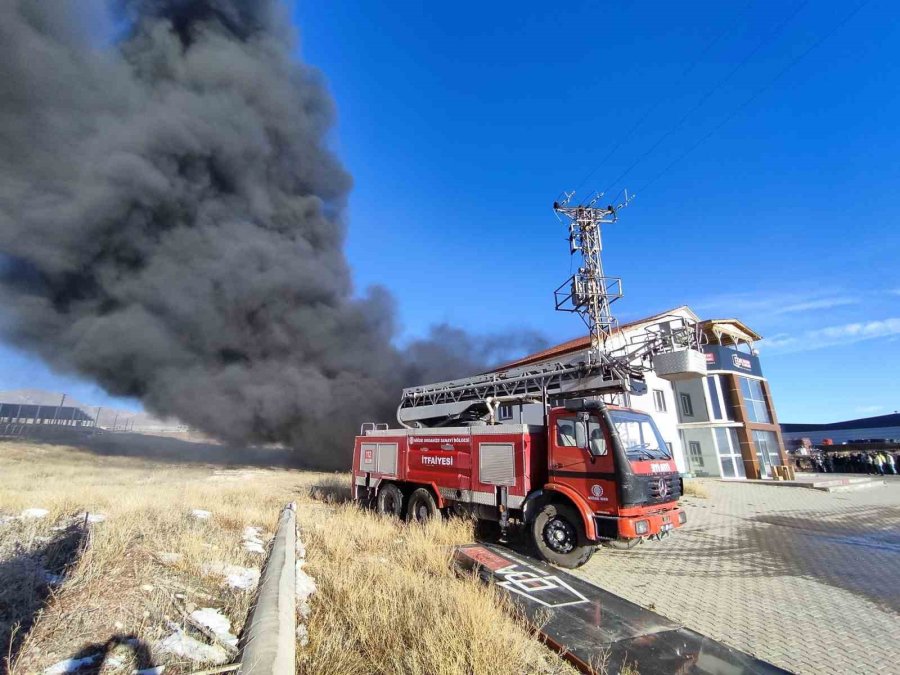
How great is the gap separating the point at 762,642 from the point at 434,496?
15.7ft

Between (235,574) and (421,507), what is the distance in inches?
155

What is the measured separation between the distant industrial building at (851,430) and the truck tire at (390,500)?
4630 centimetres

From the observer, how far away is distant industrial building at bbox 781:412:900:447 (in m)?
40.8

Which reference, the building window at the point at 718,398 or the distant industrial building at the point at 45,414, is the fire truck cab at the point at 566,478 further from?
the distant industrial building at the point at 45,414

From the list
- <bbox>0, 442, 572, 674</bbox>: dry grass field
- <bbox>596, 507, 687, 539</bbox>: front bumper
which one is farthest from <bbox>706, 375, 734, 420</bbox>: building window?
<bbox>0, 442, 572, 674</bbox>: dry grass field

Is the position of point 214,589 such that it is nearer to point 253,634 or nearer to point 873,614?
point 253,634

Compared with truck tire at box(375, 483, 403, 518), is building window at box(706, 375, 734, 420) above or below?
above

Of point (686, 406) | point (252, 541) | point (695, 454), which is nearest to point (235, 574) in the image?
point (252, 541)

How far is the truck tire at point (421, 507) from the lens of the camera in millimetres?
7113

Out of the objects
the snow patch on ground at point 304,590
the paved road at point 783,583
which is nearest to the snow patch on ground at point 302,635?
the snow patch on ground at point 304,590

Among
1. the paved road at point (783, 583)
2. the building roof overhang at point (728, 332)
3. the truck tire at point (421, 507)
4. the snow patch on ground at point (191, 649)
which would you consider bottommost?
the paved road at point (783, 583)

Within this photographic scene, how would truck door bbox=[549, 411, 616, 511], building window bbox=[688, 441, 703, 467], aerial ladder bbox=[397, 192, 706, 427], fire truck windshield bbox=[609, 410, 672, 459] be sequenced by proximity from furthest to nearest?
building window bbox=[688, 441, 703, 467], aerial ladder bbox=[397, 192, 706, 427], fire truck windshield bbox=[609, 410, 672, 459], truck door bbox=[549, 411, 616, 511]

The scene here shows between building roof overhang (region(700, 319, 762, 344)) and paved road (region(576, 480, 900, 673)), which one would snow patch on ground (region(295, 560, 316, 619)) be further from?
building roof overhang (region(700, 319, 762, 344))

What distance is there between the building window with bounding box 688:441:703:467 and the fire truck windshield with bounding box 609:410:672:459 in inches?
666
